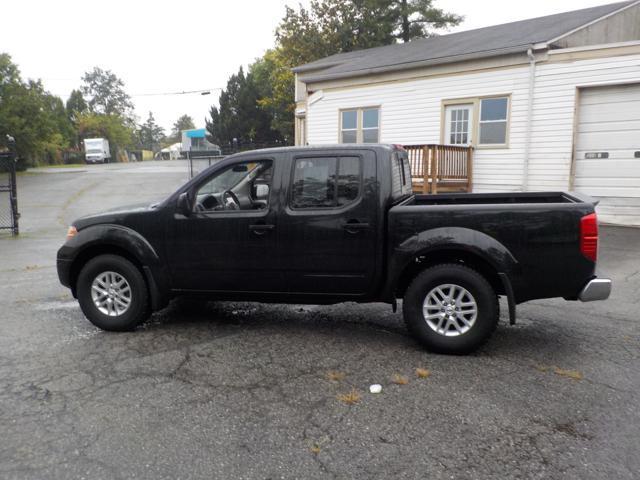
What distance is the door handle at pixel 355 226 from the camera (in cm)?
467

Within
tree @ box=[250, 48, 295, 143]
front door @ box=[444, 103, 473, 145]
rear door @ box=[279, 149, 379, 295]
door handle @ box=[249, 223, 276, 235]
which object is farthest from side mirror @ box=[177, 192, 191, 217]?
tree @ box=[250, 48, 295, 143]

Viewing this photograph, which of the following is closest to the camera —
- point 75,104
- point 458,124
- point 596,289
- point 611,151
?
point 596,289

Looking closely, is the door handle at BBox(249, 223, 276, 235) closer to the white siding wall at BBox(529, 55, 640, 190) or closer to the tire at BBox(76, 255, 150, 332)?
the tire at BBox(76, 255, 150, 332)

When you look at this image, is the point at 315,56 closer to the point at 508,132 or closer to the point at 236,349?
the point at 508,132

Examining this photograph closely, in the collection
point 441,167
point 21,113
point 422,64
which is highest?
point 422,64

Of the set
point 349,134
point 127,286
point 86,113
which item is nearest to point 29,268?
point 127,286

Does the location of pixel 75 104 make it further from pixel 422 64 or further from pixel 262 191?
pixel 262 191

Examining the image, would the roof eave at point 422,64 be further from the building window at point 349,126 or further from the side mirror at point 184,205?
the side mirror at point 184,205

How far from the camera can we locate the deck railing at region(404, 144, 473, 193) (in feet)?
43.8

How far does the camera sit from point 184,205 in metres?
5.03

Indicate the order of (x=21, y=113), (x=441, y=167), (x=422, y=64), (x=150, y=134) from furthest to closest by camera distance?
1. (x=150, y=134)
2. (x=21, y=113)
3. (x=422, y=64)
4. (x=441, y=167)

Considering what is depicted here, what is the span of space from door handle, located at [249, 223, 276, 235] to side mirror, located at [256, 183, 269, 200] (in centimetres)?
31

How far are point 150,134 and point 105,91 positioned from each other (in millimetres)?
35252

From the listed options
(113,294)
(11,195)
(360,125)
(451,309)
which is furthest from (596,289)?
(360,125)
